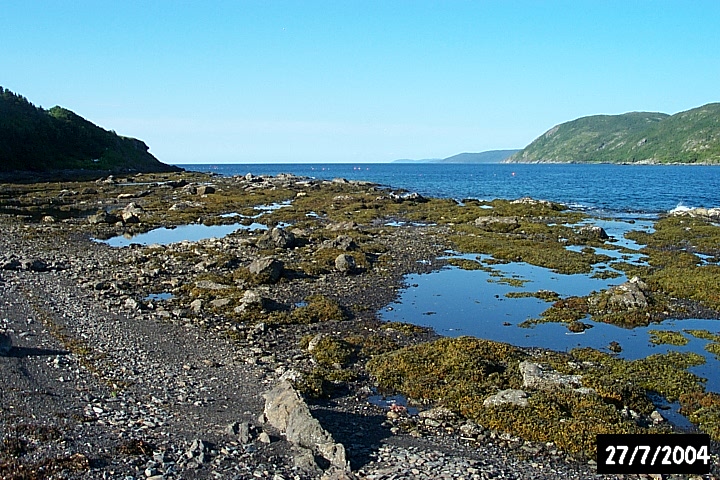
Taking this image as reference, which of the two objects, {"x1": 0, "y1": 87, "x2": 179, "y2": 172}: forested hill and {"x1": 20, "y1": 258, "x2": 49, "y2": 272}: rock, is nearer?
{"x1": 20, "y1": 258, "x2": 49, "y2": 272}: rock

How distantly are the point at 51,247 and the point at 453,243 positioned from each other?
37549mm

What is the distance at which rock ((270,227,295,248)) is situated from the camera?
160 feet

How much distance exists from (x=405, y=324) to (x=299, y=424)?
13003mm

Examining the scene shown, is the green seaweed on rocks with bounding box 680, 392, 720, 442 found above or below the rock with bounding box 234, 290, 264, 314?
below

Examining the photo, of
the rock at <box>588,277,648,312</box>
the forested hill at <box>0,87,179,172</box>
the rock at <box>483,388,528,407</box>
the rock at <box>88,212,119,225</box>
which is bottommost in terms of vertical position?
the rock at <box>483,388,528,407</box>

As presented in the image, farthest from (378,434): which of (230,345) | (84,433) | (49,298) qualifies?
(49,298)

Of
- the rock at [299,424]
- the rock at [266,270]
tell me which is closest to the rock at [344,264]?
the rock at [266,270]

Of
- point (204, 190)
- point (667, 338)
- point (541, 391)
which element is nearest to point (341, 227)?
point (667, 338)

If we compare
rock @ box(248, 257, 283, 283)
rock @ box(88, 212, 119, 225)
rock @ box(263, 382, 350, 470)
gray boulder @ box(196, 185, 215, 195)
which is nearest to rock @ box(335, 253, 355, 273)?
rock @ box(248, 257, 283, 283)

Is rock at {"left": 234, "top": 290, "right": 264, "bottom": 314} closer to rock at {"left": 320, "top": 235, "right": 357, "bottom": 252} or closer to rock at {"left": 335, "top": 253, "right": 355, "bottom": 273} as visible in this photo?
rock at {"left": 335, "top": 253, "right": 355, "bottom": 273}

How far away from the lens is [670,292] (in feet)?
114
